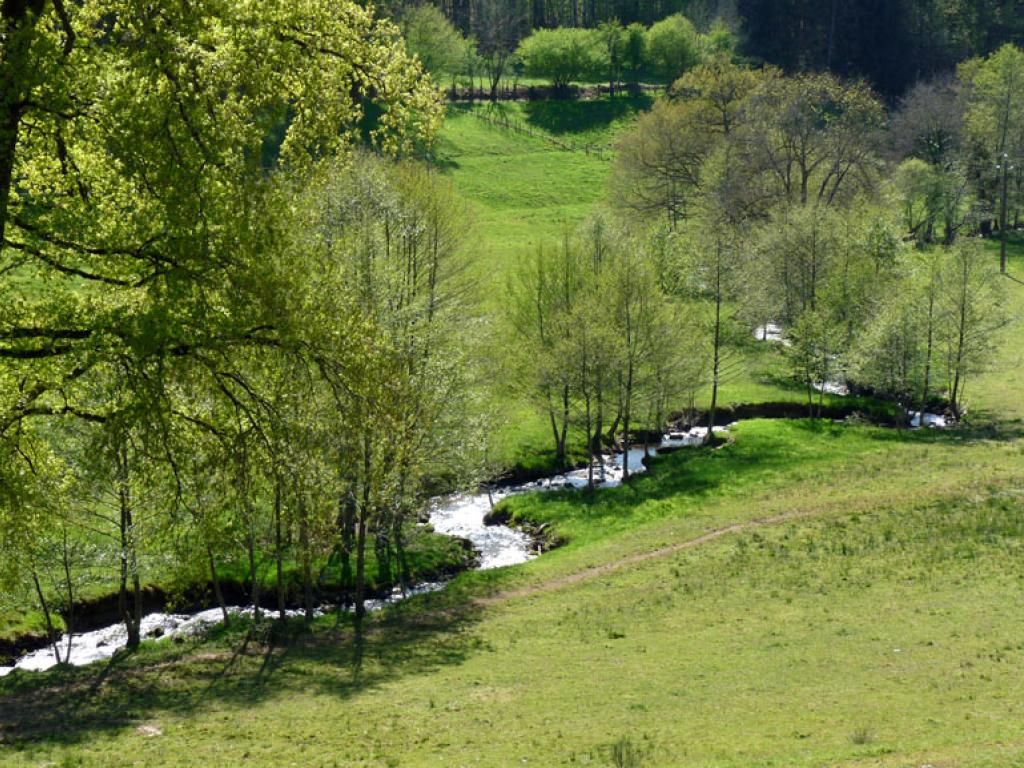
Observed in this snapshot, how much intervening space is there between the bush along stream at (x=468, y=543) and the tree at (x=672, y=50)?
99.0 metres

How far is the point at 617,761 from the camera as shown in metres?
17.3

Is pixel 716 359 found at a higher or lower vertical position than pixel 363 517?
lower

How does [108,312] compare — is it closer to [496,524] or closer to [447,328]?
[447,328]

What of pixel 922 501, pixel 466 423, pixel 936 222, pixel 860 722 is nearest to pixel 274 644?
pixel 466 423

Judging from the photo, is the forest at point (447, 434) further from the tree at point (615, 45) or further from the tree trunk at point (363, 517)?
the tree at point (615, 45)

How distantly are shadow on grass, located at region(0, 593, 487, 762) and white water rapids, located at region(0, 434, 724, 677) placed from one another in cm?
301

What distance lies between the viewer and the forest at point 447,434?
11766mm

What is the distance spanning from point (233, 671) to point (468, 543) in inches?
725

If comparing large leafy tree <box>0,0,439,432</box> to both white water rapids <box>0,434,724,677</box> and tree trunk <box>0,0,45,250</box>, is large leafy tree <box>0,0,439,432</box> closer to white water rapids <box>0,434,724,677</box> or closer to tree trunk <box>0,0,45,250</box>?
tree trunk <box>0,0,45,250</box>

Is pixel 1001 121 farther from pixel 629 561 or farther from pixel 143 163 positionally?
pixel 143 163

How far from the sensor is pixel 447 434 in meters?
39.1

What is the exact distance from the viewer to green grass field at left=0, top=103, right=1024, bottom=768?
1834 cm

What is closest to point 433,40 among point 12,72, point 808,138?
point 808,138

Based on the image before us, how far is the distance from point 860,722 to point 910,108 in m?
105
